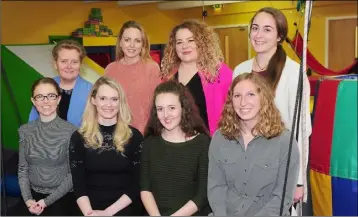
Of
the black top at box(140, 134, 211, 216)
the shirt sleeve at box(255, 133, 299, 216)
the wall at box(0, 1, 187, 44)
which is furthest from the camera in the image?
the wall at box(0, 1, 187, 44)

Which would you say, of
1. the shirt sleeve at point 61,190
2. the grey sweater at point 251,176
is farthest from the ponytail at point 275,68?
→ the shirt sleeve at point 61,190

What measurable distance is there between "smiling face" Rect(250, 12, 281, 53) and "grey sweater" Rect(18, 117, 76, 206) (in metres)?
0.82

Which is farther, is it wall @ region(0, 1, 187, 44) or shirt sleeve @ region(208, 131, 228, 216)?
wall @ region(0, 1, 187, 44)

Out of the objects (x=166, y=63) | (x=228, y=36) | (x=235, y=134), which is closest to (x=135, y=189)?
(x=235, y=134)

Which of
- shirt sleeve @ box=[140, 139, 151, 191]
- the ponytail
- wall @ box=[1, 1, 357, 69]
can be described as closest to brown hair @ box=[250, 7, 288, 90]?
the ponytail

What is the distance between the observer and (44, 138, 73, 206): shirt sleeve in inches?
71.6

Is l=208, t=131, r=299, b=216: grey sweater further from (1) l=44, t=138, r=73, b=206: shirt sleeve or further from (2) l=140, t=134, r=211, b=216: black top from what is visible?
(1) l=44, t=138, r=73, b=206: shirt sleeve

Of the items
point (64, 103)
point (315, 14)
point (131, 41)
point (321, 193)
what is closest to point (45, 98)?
point (64, 103)

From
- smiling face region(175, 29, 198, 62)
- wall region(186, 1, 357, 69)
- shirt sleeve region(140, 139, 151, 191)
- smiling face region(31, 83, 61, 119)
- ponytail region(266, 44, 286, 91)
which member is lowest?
shirt sleeve region(140, 139, 151, 191)

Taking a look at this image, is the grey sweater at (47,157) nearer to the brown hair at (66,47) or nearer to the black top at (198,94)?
the brown hair at (66,47)

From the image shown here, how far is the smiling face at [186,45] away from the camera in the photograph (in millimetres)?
1874

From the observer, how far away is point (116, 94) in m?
1.75

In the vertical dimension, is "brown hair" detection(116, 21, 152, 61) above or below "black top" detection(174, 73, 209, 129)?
above

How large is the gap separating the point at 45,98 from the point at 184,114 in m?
0.57
